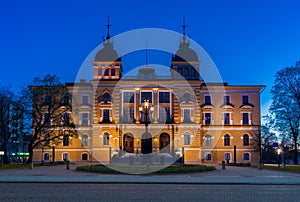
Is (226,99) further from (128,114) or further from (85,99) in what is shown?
(85,99)

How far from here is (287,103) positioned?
53.4 m

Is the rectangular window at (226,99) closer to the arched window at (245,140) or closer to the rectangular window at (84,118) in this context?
the arched window at (245,140)

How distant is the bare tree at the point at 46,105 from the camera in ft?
171

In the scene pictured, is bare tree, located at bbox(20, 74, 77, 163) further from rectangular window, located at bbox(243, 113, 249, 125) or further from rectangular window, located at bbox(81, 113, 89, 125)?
rectangular window, located at bbox(243, 113, 249, 125)

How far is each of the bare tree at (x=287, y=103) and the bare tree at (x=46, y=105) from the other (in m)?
27.9

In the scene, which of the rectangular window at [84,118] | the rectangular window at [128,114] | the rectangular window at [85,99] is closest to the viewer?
the rectangular window at [128,114]

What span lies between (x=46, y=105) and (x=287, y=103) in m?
31.9

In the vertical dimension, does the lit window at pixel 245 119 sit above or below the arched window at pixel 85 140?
above

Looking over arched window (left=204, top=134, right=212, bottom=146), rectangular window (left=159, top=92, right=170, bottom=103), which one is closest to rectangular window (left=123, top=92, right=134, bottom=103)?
rectangular window (left=159, top=92, right=170, bottom=103)

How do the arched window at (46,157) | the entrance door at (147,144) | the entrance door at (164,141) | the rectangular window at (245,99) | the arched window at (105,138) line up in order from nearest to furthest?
the entrance door at (147,144) < the entrance door at (164,141) < the arched window at (105,138) < the arched window at (46,157) < the rectangular window at (245,99)

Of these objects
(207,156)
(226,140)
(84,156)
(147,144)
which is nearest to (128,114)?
(147,144)

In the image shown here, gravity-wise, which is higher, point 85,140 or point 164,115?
point 164,115

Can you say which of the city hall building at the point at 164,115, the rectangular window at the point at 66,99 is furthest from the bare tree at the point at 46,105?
the city hall building at the point at 164,115

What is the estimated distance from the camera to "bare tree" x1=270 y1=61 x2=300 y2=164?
5291 cm
